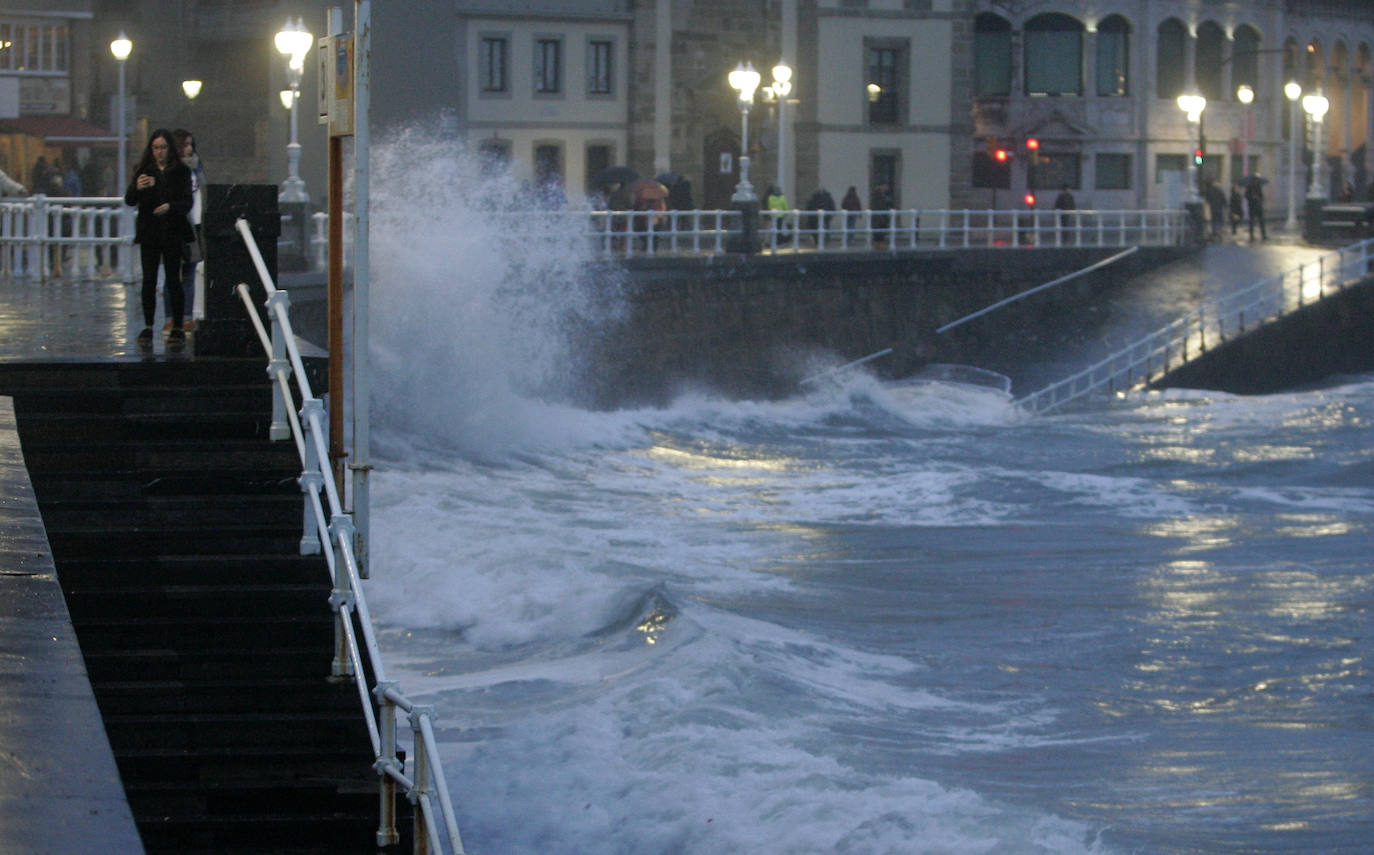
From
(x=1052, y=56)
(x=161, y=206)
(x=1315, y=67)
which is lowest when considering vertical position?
(x=161, y=206)

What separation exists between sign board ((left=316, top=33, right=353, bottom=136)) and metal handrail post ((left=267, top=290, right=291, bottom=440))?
757 millimetres

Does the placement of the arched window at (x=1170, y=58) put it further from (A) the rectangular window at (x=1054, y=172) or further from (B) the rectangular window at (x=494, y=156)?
(B) the rectangular window at (x=494, y=156)

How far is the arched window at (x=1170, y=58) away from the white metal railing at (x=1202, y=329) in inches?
613

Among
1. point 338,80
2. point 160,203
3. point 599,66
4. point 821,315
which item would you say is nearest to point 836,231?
point 821,315

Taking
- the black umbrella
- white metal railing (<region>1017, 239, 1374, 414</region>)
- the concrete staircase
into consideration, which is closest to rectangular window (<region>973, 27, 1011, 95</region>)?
white metal railing (<region>1017, 239, 1374, 414</region>)

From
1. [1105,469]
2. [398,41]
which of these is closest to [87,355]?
[1105,469]

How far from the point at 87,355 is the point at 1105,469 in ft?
56.3

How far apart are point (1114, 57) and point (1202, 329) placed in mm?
18730

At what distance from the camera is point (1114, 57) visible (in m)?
50.1

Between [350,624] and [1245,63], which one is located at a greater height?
[1245,63]

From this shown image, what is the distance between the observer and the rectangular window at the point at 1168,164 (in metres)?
49.8

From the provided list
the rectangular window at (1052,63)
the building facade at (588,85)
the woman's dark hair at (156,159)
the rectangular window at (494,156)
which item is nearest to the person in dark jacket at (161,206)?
the woman's dark hair at (156,159)

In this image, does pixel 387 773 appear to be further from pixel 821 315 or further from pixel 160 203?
pixel 821 315

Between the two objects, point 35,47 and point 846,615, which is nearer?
point 846,615
